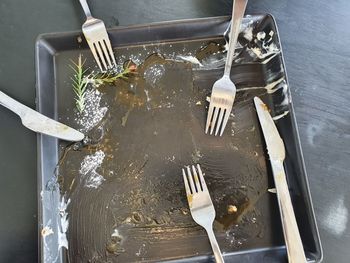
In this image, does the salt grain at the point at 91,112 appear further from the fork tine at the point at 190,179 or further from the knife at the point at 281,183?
the knife at the point at 281,183

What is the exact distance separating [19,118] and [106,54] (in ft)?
0.85

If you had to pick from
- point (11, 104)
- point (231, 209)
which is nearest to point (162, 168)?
point (231, 209)

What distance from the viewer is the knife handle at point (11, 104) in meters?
0.94

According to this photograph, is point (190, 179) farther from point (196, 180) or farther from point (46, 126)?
point (46, 126)

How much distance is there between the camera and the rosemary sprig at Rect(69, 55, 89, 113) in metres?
0.95

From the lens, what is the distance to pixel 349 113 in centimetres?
96

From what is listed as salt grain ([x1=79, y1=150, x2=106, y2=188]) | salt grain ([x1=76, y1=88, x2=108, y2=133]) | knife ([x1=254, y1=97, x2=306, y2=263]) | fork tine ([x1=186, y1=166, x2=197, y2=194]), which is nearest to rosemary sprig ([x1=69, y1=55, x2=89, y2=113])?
salt grain ([x1=76, y1=88, x2=108, y2=133])

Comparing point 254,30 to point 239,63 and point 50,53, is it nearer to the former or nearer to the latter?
point 239,63

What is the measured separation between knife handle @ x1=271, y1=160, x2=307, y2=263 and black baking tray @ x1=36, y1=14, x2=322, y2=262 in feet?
0.08

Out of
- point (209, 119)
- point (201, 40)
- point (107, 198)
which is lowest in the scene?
point (107, 198)

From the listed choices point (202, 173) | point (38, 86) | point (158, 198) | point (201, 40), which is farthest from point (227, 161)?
point (38, 86)

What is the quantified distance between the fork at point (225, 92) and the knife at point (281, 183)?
2.5 inches

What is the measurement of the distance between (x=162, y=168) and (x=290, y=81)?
37 cm

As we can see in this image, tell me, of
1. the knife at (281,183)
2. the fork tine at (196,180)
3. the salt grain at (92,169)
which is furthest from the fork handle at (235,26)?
the salt grain at (92,169)
